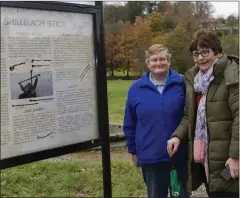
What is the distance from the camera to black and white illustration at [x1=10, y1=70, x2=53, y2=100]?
9.21 ft

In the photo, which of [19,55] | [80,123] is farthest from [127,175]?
[19,55]

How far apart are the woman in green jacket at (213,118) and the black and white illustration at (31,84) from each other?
3.40ft

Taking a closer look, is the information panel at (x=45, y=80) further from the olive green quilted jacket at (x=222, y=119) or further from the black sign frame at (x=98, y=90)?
the olive green quilted jacket at (x=222, y=119)

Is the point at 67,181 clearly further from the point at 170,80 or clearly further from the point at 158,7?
the point at 158,7

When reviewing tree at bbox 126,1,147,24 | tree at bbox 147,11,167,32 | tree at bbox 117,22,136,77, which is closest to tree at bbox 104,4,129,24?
tree at bbox 126,1,147,24

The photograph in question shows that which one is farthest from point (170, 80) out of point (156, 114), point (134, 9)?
point (134, 9)

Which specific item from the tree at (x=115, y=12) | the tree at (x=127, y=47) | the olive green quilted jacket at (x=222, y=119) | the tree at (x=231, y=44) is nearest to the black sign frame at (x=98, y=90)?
the olive green quilted jacket at (x=222, y=119)

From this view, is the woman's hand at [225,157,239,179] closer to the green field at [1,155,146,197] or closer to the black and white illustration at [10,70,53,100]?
the black and white illustration at [10,70,53,100]

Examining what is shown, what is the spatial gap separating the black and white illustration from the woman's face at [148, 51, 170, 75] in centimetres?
84

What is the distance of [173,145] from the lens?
10.5ft

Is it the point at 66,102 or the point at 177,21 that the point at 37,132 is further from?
the point at 177,21

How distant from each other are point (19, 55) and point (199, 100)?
134cm

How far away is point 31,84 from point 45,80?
4.9 inches

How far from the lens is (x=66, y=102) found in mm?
3123
